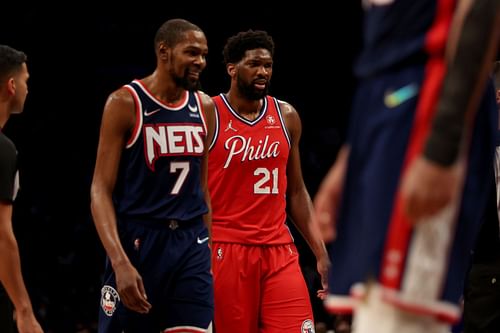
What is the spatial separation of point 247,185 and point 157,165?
0.96 m

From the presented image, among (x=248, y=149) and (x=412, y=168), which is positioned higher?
(x=412, y=168)

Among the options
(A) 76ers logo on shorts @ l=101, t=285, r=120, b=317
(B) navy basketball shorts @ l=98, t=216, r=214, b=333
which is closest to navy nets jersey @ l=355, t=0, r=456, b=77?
(B) navy basketball shorts @ l=98, t=216, r=214, b=333

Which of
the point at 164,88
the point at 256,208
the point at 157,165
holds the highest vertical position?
the point at 164,88

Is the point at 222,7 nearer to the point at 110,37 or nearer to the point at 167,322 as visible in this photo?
the point at 110,37

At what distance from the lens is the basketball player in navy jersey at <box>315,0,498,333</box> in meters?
1.76

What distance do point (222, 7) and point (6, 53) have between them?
4845mm

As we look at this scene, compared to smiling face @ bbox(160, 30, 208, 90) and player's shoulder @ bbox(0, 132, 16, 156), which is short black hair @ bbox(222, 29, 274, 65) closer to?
smiling face @ bbox(160, 30, 208, 90)

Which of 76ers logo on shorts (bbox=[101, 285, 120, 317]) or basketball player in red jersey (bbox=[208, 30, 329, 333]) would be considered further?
basketball player in red jersey (bbox=[208, 30, 329, 333])

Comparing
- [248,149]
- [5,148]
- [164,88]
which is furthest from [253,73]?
Result: [5,148]

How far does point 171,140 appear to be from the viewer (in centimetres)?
422

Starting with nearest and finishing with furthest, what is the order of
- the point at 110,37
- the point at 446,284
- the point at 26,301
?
the point at 446,284
the point at 26,301
the point at 110,37

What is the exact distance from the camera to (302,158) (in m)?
8.80

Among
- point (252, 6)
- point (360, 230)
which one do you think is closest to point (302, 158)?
point (252, 6)

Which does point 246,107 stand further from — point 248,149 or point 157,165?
point 157,165
